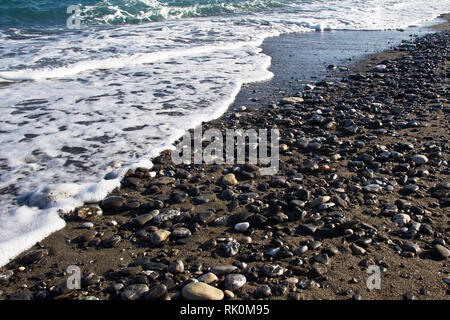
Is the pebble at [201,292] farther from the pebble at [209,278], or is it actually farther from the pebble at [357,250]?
the pebble at [357,250]

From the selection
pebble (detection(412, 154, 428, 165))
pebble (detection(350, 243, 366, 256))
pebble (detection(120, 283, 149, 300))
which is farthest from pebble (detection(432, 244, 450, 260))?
pebble (detection(120, 283, 149, 300))

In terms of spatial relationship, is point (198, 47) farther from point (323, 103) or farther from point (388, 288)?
point (388, 288)

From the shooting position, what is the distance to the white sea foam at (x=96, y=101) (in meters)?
3.48

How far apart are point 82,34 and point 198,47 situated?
13.7 feet

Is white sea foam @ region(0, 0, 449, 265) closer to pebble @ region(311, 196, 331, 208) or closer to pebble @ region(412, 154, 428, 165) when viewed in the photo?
pebble @ region(311, 196, 331, 208)

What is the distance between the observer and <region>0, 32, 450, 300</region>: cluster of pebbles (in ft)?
7.96

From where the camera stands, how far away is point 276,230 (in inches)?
117

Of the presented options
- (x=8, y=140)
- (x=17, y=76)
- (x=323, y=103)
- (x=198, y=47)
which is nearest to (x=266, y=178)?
(x=323, y=103)

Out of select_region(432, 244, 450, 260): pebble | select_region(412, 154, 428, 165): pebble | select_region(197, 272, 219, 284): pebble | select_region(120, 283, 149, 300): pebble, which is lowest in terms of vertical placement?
select_region(120, 283, 149, 300): pebble

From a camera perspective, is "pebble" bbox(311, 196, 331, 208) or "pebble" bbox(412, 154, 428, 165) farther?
"pebble" bbox(412, 154, 428, 165)

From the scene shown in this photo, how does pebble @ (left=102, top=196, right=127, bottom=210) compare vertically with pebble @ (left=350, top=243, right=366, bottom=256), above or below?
above

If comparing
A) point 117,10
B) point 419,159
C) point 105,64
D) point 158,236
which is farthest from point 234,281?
point 117,10

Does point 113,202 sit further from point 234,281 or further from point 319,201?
point 319,201
